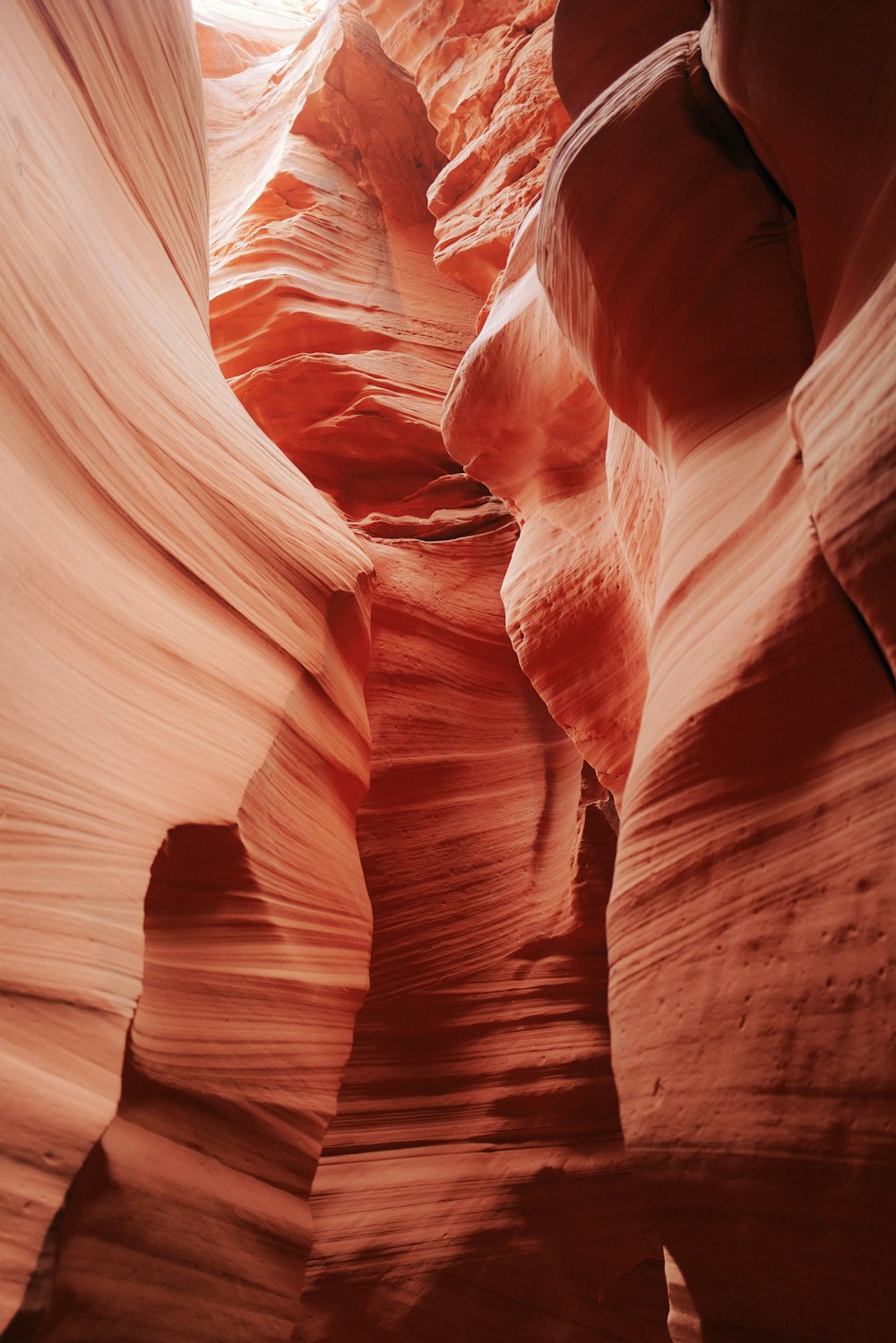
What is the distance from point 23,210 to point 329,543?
1.29m

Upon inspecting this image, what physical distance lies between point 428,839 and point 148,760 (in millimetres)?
2762

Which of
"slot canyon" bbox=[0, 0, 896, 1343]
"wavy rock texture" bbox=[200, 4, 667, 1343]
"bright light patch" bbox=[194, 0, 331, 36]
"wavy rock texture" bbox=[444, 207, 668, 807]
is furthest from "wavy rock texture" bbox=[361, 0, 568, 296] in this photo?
"bright light patch" bbox=[194, 0, 331, 36]

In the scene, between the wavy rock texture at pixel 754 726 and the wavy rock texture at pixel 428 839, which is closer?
the wavy rock texture at pixel 754 726

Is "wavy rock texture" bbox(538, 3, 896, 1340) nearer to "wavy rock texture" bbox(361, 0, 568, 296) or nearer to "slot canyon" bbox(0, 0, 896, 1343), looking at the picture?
"slot canyon" bbox(0, 0, 896, 1343)

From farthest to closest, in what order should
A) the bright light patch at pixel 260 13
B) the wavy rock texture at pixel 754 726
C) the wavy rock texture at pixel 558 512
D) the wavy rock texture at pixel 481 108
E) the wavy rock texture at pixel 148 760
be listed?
the bright light patch at pixel 260 13 < the wavy rock texture at pixel 481 108 < the wavy rock texture at pixel 558 512 < the wavy rock texture at pixel 148 760 < the wavy rock texture at pixel 754 726

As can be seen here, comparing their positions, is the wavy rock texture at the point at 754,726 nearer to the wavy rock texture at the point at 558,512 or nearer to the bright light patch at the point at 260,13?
the wavy rock texture at the point at 558,512

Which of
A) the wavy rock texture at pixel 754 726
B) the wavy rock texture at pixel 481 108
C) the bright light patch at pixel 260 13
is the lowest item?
the wavy rock texture at pixel 754 726

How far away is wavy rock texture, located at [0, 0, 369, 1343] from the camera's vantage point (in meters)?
1.69

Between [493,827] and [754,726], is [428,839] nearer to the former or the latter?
[493,827]

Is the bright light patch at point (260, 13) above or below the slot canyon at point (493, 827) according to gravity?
above

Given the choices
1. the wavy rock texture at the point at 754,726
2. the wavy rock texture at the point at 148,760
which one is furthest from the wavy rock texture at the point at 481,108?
the wavy rock texture at the point at 754,726

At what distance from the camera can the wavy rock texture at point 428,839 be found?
3709mm

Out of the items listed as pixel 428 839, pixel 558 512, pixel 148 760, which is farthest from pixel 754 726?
pixel 428 839

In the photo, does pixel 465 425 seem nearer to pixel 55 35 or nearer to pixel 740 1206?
pixel 55 35
